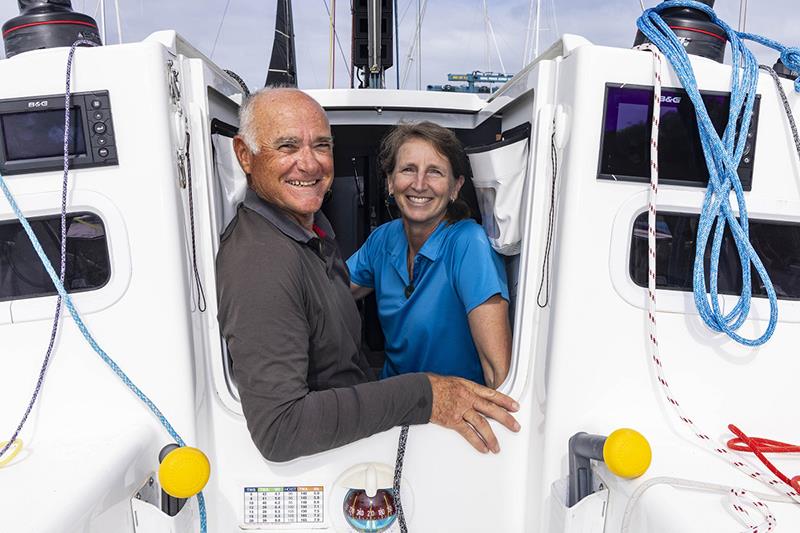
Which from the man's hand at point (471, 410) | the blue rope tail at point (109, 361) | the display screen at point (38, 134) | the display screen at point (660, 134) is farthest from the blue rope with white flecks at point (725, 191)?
the display screen at point (38, 134)

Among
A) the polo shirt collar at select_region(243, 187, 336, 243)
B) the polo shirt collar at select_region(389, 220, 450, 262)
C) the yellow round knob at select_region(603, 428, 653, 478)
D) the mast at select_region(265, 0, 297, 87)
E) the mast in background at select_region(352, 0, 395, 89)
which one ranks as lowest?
the yellow round knob at select_region(603, 428, 653, 478)

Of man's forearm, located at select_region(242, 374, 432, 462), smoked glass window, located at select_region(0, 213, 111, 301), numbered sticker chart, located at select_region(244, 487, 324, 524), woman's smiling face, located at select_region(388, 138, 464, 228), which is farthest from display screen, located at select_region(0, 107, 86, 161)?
woman's smiling face, located at select_region(388, 138, 464, 228)

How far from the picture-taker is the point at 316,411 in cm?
153

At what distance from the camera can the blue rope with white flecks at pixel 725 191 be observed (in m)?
1.53

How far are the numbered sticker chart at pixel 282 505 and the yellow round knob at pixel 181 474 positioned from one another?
1.66ft

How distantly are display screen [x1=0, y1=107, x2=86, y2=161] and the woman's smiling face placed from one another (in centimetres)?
125

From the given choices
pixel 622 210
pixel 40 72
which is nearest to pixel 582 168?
pixel 622 210

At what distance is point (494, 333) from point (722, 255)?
30.5 inches

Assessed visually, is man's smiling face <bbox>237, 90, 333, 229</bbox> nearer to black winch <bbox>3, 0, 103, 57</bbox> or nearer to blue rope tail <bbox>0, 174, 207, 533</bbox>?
black winch <bbox>3, 0, 103, 57</bbox>

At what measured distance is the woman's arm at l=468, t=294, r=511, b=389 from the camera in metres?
2.07

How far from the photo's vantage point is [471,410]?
1.76 m

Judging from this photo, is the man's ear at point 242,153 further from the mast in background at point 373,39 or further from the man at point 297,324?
the mast in background at point 373,39

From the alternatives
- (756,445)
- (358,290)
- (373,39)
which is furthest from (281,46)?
(756,445)

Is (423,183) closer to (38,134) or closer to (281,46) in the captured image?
(38,134)
